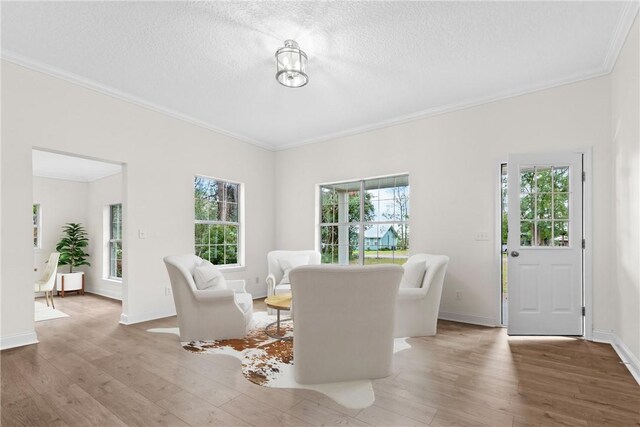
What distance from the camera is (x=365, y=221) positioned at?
18.8 feet

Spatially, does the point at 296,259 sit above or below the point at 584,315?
above

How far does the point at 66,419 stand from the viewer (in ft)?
6.87

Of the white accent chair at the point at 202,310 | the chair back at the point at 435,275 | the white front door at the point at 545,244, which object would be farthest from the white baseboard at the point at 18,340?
the white front door at the point at 545,244

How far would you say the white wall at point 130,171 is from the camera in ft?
11.2

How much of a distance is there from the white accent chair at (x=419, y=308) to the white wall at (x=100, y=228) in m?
5.82

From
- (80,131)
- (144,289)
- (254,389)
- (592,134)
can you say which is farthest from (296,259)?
(592,134)

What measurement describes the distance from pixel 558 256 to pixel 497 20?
2601 mm

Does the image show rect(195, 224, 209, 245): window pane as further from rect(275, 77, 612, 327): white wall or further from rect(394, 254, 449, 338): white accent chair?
rect(394, 254, 449, 338): white accent chair

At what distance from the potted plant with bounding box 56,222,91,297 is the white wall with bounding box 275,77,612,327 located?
602 centimetres

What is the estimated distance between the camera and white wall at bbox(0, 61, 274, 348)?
3.43 m

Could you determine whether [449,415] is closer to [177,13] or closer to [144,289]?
[177,13]

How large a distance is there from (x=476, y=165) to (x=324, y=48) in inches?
100

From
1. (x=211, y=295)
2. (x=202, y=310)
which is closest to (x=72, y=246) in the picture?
(x=202, y=310)

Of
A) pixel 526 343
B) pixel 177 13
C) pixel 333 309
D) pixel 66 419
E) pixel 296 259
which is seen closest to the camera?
pixel 66 419
